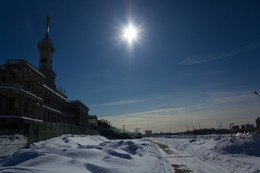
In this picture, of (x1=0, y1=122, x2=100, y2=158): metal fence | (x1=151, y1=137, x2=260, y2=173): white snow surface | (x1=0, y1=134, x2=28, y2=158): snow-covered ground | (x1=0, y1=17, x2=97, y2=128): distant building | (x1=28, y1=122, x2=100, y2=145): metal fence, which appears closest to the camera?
(x1=151, y1=137, x2=260, y2=173): white snow surface

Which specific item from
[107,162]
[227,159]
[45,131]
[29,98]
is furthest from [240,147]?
[29,98]

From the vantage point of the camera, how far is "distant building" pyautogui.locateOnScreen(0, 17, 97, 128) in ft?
95.0

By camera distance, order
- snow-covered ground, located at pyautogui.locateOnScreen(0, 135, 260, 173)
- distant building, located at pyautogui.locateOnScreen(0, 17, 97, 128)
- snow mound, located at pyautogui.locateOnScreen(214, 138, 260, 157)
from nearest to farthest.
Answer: snow-covered ground, located at pyautogui.locateOnScreen(0, 135, 260, 173) < snow mound, located at pyautogui.locateOnScreen(214, 138, 260, 157) < distant building, located at pyautogui.locateOnScreen(0, 17, 97, 128)

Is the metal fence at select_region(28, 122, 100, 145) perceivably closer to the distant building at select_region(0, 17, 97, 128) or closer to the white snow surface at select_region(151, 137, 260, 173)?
the distant building at select_region(0, 17, 97, 128)

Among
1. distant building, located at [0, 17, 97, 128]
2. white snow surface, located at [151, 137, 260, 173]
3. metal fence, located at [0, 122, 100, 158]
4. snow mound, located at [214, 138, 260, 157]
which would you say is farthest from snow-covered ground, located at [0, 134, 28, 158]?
snow mound, located at [214, 138, 260, 157]

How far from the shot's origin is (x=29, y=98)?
107 ft

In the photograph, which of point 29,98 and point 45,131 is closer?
point 45,131

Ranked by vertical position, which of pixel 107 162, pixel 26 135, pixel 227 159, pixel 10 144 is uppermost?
pixel 26 135

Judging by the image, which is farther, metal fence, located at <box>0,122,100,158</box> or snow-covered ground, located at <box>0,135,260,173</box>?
metal fence, located at <box>0,122,100,158</box>

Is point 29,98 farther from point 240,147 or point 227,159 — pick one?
point 240,147

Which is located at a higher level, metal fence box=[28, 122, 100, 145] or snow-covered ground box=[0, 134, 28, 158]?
metal fence box=[28, 122, 100, 145]

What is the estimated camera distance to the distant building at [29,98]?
28.9m

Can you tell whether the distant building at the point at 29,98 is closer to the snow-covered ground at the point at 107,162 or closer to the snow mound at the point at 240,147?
the snow-covered ground at the point at 107,162

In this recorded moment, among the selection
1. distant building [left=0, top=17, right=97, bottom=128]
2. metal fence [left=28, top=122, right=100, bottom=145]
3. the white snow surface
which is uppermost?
distant building [left=0, top=17, right=97, bottom=128]
